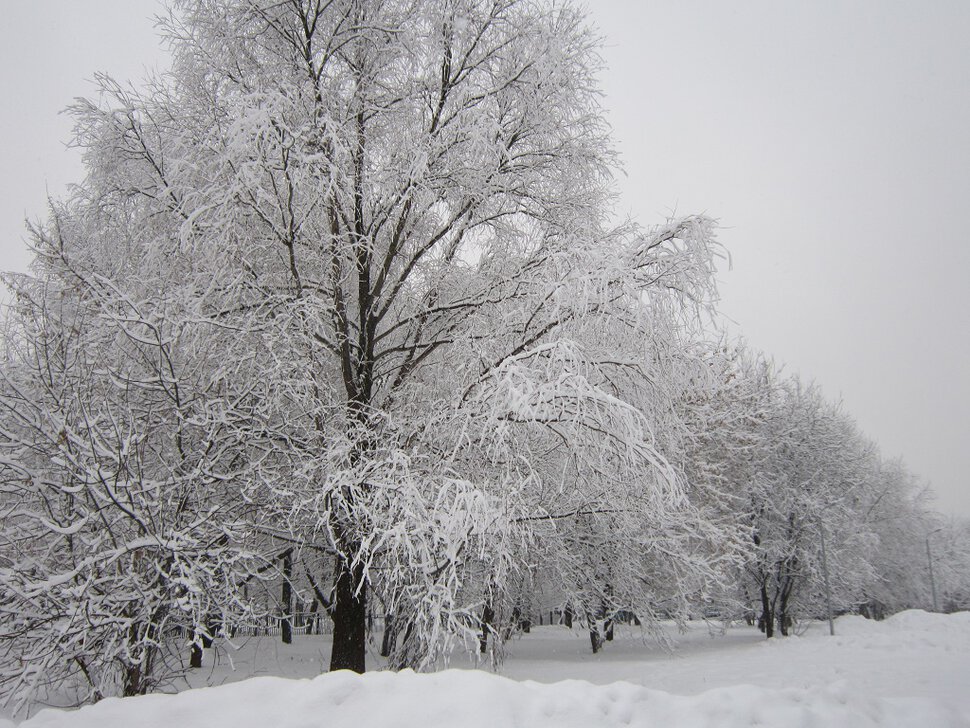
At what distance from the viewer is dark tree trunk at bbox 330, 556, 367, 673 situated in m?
6.61

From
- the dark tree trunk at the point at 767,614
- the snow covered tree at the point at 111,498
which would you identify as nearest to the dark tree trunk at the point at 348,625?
the snow covered tree at the point at 111,498

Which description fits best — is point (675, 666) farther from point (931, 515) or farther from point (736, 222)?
point (931, 515)

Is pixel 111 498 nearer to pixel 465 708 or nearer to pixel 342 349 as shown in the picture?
pixel 342 349

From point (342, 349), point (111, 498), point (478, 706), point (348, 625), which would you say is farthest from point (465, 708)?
point (342, 349)

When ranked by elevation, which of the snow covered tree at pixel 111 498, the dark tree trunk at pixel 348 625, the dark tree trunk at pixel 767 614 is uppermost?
the snow covered tree at pixel 111 498

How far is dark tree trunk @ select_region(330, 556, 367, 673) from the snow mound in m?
3.49

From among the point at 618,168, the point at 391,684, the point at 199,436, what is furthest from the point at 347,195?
the point at 391,684

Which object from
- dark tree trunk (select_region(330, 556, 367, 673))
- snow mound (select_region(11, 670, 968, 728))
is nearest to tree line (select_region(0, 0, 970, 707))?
dark tree trunk (select_region(330, 556, 367, 673))

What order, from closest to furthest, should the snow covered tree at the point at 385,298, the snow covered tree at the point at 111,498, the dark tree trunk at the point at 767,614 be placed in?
the snow covered tree at the point at 111,498 < the snow covered tree at the point at 385,298 < the dark tree trunk at the point at 767,614

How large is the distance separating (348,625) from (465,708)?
422 centimetres

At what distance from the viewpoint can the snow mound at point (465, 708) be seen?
2.93 metres

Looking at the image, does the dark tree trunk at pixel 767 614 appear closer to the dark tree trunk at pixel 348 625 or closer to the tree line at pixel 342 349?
the tree line at pixel 342 349

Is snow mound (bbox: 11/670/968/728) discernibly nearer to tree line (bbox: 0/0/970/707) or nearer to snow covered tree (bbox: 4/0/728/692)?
tree line (bbox: 0/0/970/707)

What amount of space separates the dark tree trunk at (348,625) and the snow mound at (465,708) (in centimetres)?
349
